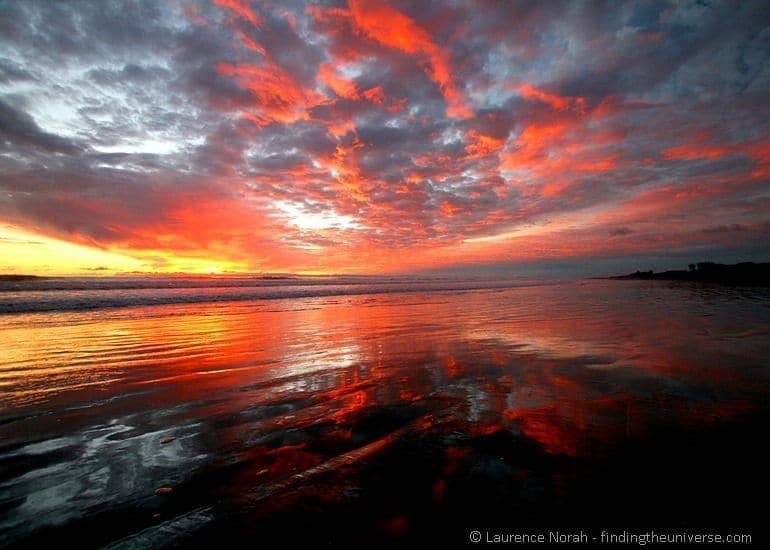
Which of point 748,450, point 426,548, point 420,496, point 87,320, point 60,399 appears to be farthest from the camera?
point 87,320

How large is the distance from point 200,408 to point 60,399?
6.80ft

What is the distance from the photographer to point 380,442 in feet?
9.95

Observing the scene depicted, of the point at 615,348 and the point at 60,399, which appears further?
the point at 615,348

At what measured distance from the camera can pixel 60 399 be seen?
457cm

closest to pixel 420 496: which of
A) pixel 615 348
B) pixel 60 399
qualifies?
pixel 60 399

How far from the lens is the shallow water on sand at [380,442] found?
81.0 inches

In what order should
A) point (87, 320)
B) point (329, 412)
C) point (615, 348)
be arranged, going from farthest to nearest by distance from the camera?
1. point (87, 320)
2. point (615, 348)
3. point (329, 412)

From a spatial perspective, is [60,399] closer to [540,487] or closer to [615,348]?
[540,487]

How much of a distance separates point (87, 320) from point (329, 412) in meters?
14.3

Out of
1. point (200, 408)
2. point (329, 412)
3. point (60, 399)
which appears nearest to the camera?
point (329, 412)

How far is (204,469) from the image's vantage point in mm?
2682

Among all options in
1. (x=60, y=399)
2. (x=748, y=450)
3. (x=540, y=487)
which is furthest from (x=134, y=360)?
(x=748, y=450)

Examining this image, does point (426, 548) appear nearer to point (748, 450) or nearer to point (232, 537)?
point (232, 537)

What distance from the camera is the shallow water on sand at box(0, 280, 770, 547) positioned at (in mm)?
2057
